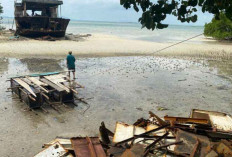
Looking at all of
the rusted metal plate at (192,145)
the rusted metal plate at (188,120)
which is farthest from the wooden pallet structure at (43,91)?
the rusted metal plate at (192,145)

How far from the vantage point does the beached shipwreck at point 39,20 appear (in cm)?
3456

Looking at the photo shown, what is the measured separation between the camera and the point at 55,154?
205 inches

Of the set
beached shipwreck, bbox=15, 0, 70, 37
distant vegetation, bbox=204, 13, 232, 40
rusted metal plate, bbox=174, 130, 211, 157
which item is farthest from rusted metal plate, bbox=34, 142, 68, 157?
distant vegetation, bbox=204, 13, 232, 40

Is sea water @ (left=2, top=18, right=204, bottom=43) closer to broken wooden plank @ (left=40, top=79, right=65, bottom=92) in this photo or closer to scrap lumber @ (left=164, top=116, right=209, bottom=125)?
broken wooden plank @ (left=40, top=79, right=65, bottom=92)

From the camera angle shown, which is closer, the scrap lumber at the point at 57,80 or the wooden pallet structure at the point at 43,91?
the wooden pallet structure at the point at 43,91

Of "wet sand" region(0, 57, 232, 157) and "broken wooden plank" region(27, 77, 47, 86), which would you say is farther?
"broken wooden plank" region(27, 77, 47, 86)

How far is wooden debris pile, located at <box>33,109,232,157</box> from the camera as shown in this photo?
500cm

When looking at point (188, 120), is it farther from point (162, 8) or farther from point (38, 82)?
point (38, 82)

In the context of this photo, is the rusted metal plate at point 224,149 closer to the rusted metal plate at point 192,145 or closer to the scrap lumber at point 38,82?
the rusted metal plate at point 192,145

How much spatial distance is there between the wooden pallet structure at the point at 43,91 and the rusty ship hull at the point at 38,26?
2583cm

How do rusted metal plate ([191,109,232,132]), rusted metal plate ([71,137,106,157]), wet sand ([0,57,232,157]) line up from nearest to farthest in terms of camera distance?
rusted metal plate ([71,137,106,157]) → rusted metal plate ([191,109,232,132]) → wet sand ([0,57,232,157])

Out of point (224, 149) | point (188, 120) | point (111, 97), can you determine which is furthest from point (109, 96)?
point (224, 149)

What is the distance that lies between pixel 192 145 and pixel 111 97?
21.2ft

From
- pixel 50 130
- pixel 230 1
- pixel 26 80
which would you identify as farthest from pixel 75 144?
pixel 26 80
